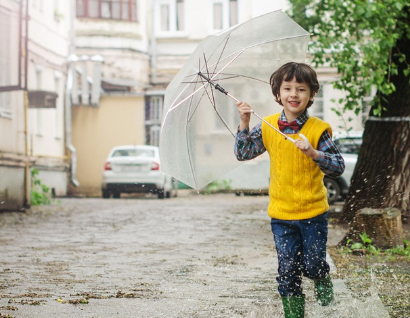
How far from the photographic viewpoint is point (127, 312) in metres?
5.98

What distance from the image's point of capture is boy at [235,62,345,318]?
511cm

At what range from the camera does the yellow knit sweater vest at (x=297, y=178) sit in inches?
201

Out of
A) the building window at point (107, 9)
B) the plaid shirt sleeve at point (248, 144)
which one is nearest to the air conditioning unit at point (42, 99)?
the building window at point (107, 9)

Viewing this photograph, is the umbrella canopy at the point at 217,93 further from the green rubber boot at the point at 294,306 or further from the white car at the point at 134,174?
the white car at the point at 134,174

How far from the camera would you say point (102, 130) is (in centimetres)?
3256

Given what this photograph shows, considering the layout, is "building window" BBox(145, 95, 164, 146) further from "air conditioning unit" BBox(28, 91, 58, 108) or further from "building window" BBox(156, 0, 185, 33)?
"air conditioning unit" BBox(28, 91, 58, 108)

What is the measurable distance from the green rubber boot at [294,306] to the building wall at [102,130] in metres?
26.6

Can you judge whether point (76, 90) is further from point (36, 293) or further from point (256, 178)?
point (36, 293)

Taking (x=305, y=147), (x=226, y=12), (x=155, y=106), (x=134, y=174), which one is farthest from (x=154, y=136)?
(x=305, y=147)

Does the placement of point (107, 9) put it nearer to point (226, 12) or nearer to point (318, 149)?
point (226, 12)

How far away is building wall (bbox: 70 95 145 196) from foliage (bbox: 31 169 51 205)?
309 inches

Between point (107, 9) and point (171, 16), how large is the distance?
117 inches

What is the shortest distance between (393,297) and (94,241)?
18.4ft

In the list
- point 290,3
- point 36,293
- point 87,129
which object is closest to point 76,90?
point 87,129
